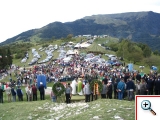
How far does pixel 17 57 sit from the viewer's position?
109m

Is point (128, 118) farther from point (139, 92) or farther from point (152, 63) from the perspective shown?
point (152, 63)

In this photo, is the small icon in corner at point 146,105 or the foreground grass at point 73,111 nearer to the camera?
the small icon in corner at point 146,105

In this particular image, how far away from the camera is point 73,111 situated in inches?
530

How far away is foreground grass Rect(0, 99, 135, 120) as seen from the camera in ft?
36.8

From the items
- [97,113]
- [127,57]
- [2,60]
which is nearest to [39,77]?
[97,113]

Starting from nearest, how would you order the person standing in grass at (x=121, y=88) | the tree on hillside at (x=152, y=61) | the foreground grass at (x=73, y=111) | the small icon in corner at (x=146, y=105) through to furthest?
the small icon in corner at (x=146, y=105) → the foreground grass at (x=73, y=111) → the person standing in grass at (x=121, y=88) → the tree on hillside at (x=152, y=61)

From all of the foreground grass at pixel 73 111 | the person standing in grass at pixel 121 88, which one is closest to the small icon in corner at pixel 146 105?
the foreground grass at pixel 73 111

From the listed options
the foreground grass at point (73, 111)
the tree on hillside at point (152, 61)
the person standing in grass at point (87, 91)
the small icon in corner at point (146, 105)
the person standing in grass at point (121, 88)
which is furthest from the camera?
the tree on hillside at point (152, 61)

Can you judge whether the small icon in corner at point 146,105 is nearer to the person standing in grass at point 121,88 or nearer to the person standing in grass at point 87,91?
the person standing in grass at point 121,88

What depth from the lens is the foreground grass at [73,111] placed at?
11.2 metres

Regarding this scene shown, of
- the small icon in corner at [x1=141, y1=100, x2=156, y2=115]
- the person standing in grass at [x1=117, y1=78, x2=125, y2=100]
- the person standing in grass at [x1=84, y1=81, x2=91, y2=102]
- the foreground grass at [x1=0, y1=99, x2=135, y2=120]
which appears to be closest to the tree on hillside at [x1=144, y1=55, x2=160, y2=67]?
the person standing in grass at [x1=117, y1=78, x2=125, y2=100]

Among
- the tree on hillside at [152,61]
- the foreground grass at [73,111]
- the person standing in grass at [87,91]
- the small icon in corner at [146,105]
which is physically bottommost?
the foreground grass at [73,111]

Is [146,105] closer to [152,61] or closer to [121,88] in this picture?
[121,88]

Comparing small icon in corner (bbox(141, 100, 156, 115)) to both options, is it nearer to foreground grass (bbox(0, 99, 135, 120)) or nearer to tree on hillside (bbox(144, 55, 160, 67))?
foreground grass (bbox(0, 99, 135, 120))
